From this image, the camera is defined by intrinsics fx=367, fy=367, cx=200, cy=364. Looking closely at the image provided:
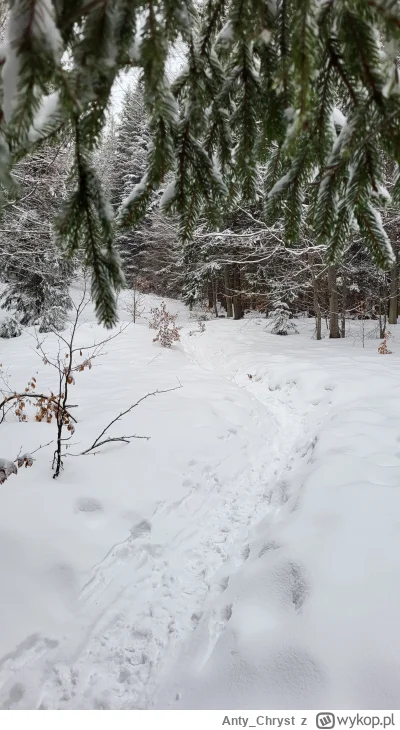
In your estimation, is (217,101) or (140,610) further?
(140,610)

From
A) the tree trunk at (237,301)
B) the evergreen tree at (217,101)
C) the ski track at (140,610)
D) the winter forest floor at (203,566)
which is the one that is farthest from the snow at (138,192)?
the tree trunk at (237,301)

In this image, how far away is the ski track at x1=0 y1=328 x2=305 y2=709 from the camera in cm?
208

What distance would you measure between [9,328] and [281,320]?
446 inches

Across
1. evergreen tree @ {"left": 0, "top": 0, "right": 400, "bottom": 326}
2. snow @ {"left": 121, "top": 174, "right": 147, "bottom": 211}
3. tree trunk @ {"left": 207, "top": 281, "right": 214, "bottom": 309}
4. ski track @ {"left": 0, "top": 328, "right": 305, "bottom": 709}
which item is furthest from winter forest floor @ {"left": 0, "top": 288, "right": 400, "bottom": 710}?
tree trunk @ {"left": 207, "top": 281, "right": 214, "bottom": 309}

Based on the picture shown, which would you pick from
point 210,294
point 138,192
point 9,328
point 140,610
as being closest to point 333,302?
point 140,610

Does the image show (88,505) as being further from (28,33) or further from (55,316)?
(55,316)

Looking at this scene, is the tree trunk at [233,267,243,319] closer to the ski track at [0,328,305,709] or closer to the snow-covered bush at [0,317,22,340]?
the snow-covered bush at [0,317,22,340]

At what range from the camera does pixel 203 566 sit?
301 centimetres

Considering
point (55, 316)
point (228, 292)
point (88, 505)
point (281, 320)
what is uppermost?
point (228, 292)

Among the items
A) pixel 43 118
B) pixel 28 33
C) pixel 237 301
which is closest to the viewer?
pixel 28 33

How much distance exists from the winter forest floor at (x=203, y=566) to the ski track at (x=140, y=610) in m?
0.01

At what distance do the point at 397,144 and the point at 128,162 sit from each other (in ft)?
86.2

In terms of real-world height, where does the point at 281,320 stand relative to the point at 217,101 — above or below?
below
